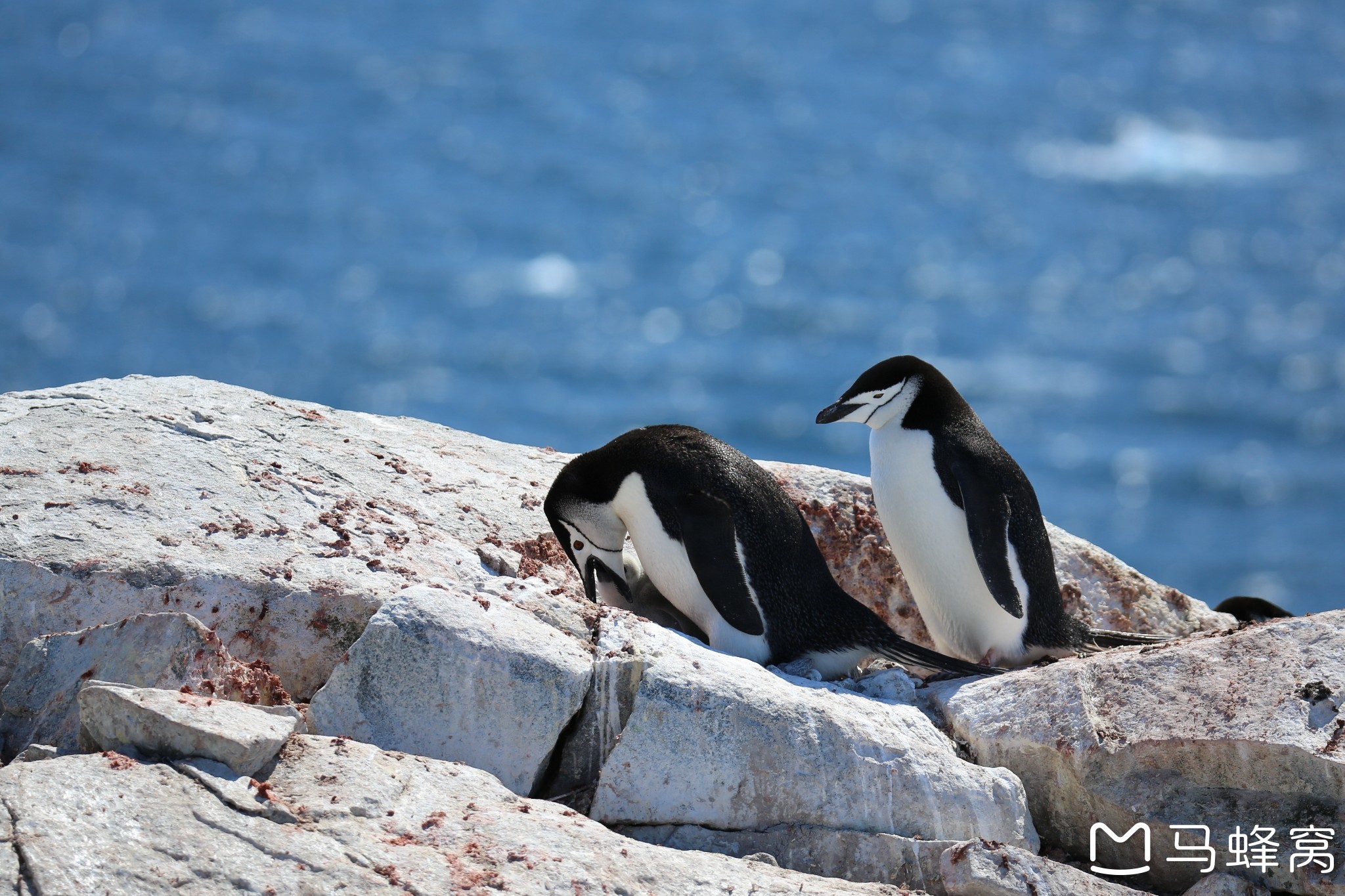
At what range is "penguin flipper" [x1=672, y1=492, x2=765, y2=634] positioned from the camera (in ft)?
14.4

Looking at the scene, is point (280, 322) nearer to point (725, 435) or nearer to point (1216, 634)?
point (725, 435)

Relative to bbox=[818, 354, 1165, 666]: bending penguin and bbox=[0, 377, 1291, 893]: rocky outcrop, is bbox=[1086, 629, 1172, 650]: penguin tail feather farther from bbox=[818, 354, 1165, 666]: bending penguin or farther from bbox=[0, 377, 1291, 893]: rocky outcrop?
bbox=[0, 377, 1291, 893]: rocky outcrop

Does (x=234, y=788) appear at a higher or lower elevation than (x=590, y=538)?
lower

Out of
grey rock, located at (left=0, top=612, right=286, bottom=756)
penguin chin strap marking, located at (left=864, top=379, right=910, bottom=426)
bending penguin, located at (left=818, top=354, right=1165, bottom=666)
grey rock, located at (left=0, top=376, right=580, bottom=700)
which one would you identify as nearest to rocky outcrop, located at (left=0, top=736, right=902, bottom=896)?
grey rock, located at (left=0, top=612, right=286, bottom=756)

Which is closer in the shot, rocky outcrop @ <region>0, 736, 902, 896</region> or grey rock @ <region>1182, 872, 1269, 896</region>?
rocky outcrop @ <region>0, 736, 902, 896</region>

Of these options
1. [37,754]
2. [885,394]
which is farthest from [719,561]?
[37,754]

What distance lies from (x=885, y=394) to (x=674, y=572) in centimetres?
109

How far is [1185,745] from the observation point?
3.76 metres

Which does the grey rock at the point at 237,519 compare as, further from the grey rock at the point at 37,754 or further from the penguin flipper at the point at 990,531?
the penguin flipper at the point at 990,531

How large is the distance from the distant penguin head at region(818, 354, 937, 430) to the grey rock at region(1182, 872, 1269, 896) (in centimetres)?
199

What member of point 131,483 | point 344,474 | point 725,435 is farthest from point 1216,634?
point 725,435

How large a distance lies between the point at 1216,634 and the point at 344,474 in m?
2.74

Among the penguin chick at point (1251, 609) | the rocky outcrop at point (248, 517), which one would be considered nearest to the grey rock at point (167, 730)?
the rocky outcrop at point (248, 517)

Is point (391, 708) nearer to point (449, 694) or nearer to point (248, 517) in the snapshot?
point (449, 694)
